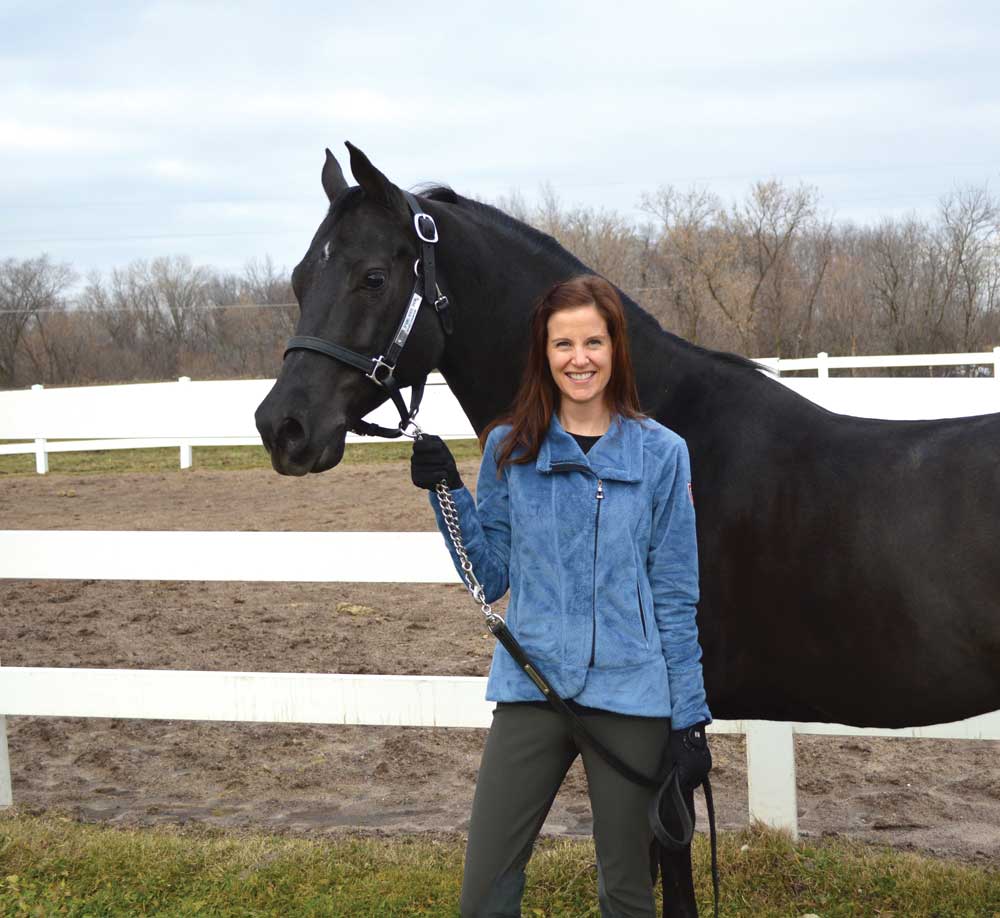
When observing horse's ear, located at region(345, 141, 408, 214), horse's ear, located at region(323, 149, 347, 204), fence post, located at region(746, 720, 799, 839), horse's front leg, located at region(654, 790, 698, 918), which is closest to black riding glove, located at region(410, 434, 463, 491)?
horse's ear, located at region(345, 141, 408, 214)

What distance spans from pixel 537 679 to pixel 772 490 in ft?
3.13

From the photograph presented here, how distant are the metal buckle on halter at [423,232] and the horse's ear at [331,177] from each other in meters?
0.35

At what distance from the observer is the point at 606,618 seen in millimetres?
2074

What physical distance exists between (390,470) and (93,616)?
636 centimetres

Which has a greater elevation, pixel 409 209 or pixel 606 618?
pixel 409 209

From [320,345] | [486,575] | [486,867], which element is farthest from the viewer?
[320,345]

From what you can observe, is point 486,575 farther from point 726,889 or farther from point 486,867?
point 726,889

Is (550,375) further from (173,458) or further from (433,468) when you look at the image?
(173,458)

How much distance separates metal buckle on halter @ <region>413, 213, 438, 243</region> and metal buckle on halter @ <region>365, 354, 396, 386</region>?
0.35 metres

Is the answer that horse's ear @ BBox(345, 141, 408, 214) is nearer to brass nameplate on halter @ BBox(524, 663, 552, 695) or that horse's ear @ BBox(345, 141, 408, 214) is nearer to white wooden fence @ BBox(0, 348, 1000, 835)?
brass nameplate on halter @ BBox(524, 663, 552, 695)

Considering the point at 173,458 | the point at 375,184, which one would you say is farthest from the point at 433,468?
the point at 173,458

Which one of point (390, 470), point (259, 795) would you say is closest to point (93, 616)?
point (259, 795)

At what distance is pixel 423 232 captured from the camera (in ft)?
8.93

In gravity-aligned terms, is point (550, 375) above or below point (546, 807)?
above
